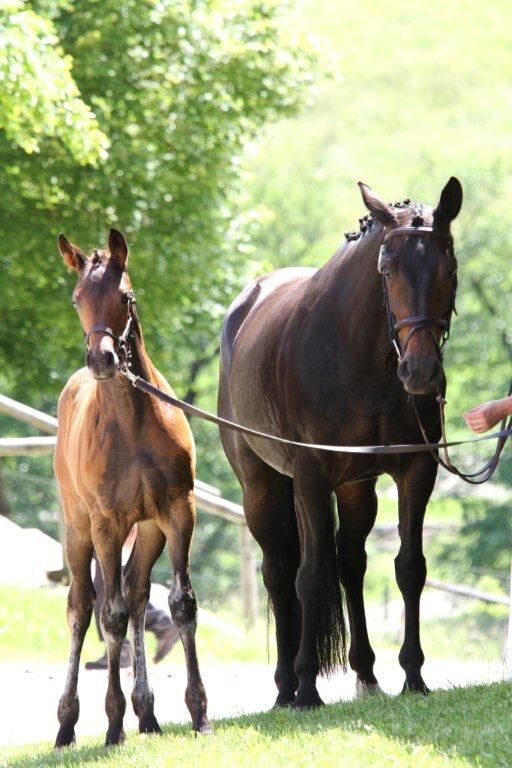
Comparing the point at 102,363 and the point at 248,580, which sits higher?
the point at 102,363

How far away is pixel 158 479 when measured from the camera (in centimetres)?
601

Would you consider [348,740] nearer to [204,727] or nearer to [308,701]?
[204,727]

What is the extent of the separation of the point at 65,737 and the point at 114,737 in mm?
458

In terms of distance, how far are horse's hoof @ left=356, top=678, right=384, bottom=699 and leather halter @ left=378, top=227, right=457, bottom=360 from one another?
1978 mm

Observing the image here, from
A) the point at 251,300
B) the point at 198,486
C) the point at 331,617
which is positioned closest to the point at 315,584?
the point at 331,617

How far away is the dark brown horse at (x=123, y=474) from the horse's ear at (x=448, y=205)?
1.46 meters

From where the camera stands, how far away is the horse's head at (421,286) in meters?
5.40

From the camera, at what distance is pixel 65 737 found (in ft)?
20.4

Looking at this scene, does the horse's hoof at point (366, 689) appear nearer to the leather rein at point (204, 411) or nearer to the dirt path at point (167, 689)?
the dirt path at point (167, 689)

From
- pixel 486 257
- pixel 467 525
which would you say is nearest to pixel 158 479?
pixel 467 525

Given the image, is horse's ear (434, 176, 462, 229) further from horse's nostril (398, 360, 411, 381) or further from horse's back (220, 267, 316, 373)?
horse's back (220, 267, 316, 373)

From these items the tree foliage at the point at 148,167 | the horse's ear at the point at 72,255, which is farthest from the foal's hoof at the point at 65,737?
the tree foliage at the point at 148,167

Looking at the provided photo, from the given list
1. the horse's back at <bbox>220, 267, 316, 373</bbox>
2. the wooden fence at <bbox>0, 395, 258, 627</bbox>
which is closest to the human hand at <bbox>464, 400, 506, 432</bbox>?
the horse's back at <bbox>220, 267, 316, 373</bbox>

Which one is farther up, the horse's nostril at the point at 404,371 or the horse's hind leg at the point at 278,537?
the horse's nostril at the point at 404,371
